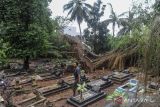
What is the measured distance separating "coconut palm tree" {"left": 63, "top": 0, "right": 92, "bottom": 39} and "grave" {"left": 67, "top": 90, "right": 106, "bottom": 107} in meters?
27.8

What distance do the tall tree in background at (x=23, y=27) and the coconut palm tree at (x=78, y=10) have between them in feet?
68.7

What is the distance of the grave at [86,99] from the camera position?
8516mm

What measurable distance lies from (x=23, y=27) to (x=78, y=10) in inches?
878

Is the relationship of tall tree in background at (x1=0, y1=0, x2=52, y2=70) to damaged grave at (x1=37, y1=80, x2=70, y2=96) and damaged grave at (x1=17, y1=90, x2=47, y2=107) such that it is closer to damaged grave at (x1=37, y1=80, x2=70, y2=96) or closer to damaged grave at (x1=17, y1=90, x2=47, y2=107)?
damaged grave at (x1=37, y1=80, x2=70, y2=96)

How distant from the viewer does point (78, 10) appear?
36312 mm

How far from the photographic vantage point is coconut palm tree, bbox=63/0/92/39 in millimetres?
36237

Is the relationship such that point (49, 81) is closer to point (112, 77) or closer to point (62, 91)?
point (62, 91)

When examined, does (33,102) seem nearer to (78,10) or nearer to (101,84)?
(101,84)

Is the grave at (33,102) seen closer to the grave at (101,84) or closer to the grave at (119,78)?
the grave at (101,84)

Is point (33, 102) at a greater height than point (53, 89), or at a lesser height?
lesser

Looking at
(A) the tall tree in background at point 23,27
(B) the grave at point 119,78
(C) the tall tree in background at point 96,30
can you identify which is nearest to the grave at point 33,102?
(B) the grave at point 119,78

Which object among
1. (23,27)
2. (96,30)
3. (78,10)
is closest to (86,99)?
(23,27)

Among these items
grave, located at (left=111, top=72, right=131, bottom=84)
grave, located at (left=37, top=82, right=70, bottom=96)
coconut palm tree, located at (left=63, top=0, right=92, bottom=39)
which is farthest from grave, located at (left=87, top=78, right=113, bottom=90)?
coconut palm tree, located at (left=63, top=0, right=92, bottom=39)

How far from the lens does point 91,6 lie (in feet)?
117
